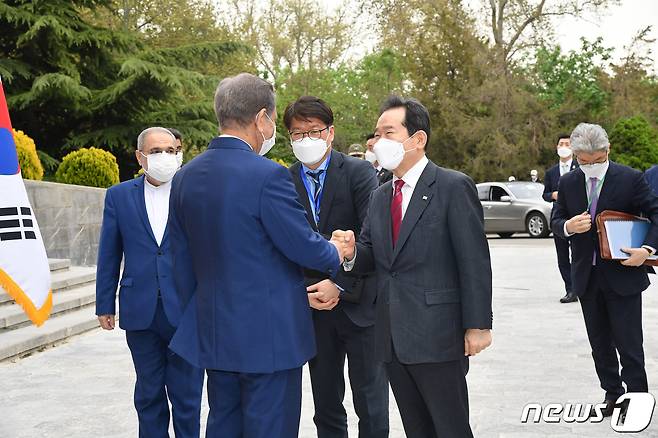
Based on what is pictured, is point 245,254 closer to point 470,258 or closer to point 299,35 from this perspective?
point 470,258

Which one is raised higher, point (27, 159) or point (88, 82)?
point (88, 82)

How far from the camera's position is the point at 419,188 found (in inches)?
151

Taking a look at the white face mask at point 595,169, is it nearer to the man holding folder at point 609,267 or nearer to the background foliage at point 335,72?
the man holding folder at point 609,267

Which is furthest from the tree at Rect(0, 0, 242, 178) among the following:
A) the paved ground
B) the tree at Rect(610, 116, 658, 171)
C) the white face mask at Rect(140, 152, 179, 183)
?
the tree at Rect(610, 116, 658, 171)

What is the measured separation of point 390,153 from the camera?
12.7 feet

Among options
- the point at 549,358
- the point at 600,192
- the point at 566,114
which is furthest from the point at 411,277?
the point at 566,114

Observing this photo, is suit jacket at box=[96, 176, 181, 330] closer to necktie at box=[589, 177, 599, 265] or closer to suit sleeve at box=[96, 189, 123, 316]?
suit sleeve at box=[96, 189, 123, 316]

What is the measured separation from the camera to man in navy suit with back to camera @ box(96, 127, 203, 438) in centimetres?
484

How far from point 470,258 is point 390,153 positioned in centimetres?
60

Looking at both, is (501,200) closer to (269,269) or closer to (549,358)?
(549,358)

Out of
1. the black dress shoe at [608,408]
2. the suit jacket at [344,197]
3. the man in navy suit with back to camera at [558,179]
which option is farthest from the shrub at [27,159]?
the black dress shoe at [608,408]

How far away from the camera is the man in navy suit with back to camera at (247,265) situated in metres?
3.47

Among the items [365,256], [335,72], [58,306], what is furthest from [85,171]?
[335,72]

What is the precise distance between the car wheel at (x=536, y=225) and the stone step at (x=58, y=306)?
50.1 ft
